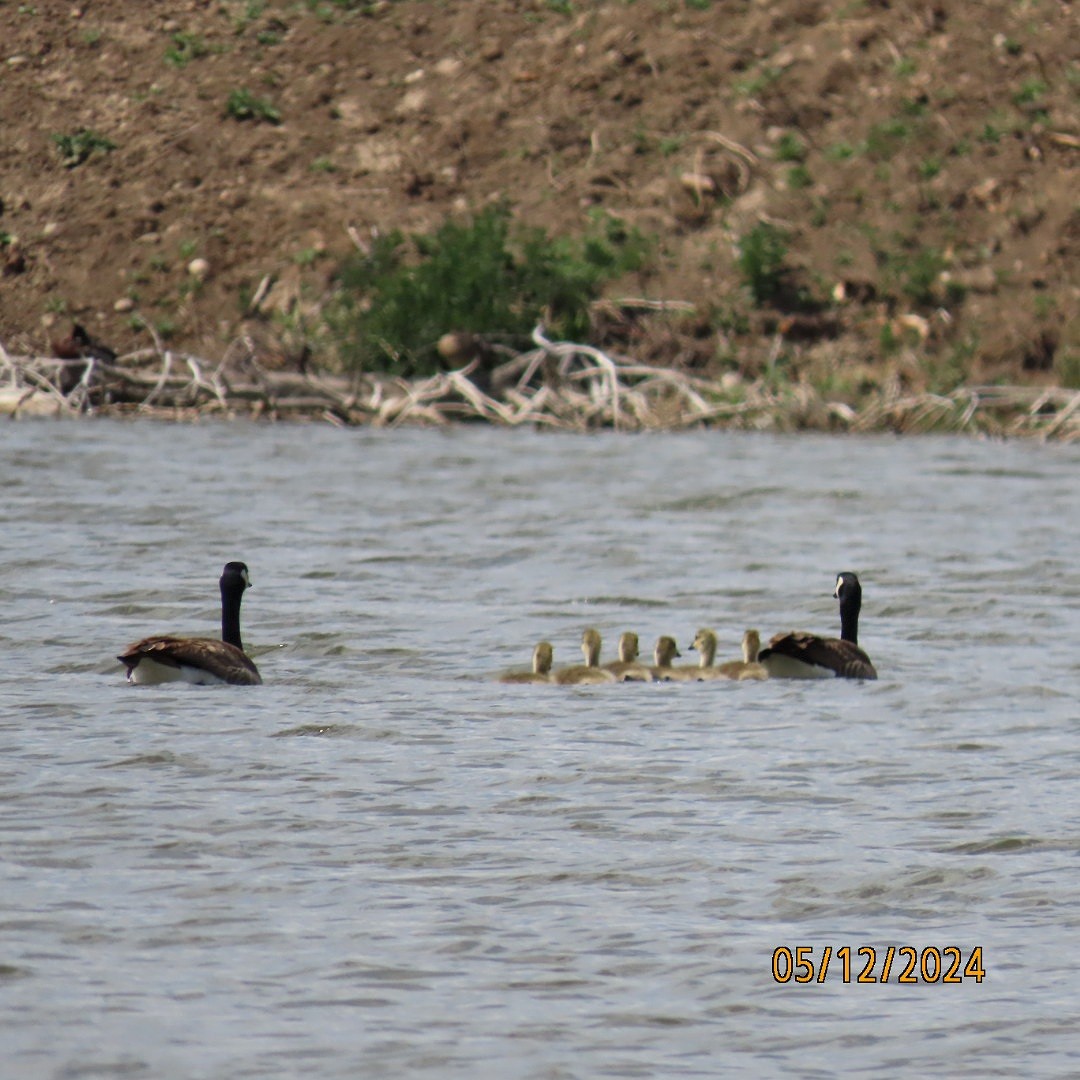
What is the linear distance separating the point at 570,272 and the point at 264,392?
16.6ft

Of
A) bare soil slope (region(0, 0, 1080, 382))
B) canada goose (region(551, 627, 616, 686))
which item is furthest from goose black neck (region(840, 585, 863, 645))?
bare soil slope (region(0, 0, 1080, 382))

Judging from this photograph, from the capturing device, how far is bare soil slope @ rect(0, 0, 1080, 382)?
3250 centimetres

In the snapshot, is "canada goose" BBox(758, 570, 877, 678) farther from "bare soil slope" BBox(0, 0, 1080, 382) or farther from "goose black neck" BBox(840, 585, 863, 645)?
"bare soil slope" BBox(0, 0, 1080, 382)

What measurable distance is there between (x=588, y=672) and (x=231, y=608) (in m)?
1.87

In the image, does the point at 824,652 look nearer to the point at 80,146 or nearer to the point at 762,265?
the point at 762,265

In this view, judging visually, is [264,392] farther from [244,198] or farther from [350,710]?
[350,710]

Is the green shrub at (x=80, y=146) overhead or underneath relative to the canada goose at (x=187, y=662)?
overhead

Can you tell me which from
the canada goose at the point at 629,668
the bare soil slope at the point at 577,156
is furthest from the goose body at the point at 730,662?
the bare soil slope at the point at 577,156

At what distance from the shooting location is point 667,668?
12086mm

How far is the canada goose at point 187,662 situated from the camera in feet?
35.5

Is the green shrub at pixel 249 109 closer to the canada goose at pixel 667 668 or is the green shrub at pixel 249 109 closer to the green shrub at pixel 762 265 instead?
the green shrub at pixel 762 265

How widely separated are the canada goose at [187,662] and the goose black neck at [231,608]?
64 cm

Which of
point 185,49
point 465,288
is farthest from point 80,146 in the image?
point 465,288

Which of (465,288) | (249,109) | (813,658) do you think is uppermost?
(249,109)
